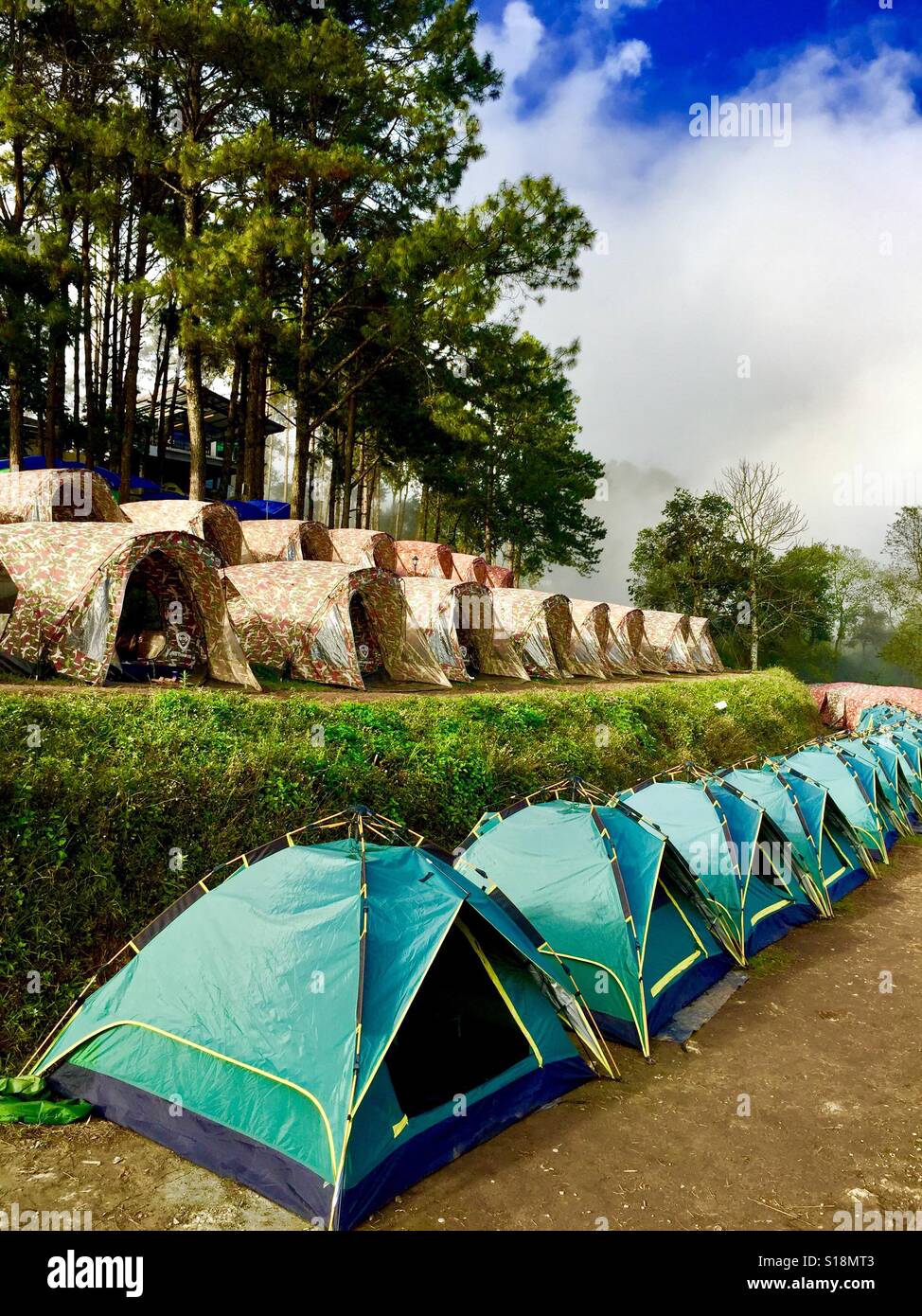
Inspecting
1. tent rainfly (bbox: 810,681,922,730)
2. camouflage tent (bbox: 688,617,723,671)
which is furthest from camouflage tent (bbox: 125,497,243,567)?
tent rainfly (bbox: 810,681,922,730)

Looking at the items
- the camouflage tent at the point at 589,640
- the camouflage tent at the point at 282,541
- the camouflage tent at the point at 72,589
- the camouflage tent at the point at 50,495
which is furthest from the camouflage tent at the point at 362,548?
the camouflage tent at the point at 72,589

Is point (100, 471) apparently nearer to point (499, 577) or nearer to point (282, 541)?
point (282, 541)

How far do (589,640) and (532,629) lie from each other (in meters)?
3.60

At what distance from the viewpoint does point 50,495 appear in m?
16.7

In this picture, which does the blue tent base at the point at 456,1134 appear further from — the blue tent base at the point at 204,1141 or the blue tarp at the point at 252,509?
the blue tarp at the point at 252,509

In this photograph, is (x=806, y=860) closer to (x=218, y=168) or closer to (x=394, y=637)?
(x=394, y=637)

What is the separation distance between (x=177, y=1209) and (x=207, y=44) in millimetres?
19213

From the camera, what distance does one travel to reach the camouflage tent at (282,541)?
20.7 metres

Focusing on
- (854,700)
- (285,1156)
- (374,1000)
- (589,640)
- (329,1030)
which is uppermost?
(589,640)

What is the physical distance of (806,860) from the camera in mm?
10812

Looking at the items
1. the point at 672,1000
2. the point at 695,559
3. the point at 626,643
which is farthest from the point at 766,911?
the point at 695,559

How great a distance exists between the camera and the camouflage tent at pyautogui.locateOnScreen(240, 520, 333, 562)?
67.8ft

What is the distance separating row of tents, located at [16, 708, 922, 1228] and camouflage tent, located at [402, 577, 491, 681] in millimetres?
10141

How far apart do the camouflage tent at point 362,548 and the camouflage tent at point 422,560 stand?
1.59m
